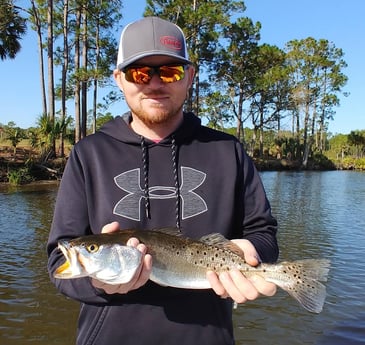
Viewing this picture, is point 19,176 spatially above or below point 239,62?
below

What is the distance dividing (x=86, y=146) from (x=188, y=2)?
38464 mm

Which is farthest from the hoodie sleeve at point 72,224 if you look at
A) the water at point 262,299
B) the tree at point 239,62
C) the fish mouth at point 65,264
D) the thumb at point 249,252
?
the tree at point 239,62

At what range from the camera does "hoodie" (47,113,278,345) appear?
2223 millimetres

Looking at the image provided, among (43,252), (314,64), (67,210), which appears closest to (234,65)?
(314,64)

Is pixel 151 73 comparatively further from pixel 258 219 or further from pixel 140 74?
pixel 258 219

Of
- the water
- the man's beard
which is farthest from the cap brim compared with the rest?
the water

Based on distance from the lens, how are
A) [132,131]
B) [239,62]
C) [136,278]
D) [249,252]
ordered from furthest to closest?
1. [239,62]
2. [132,131]
3. [249,252]
4. [136,278]

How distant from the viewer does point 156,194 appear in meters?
2.47

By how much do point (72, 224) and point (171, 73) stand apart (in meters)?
1.05

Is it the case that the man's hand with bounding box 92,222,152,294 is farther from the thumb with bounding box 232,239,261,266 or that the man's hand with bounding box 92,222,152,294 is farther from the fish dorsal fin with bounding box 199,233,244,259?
the thumb with bounding box 232,239,261,266

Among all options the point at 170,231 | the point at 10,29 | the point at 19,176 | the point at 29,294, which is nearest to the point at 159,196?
the point at 170,231

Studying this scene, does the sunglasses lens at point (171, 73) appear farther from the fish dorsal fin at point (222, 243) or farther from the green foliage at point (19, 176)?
the green foliage at point (19, 176)

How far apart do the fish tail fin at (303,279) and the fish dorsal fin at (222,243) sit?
0.79ft

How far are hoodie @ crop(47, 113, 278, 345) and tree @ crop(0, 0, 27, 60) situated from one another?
2797 centimetres
